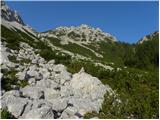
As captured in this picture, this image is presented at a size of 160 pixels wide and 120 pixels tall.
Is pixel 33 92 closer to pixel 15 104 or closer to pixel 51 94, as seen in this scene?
pixel 51 94

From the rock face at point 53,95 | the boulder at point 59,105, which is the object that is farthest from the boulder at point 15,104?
the boulder at point 59,105

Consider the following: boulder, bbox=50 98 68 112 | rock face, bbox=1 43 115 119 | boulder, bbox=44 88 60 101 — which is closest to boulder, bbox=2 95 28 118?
rock face, bbox=1 43 115 119

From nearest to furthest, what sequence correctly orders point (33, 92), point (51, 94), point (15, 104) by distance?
point (15, 104) < point (33, 92) < point (51, 94)

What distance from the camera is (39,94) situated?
619 inches

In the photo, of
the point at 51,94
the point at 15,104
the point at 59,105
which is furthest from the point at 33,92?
the point at 15,104

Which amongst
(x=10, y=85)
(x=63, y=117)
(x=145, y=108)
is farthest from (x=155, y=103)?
(x=10, y=85)

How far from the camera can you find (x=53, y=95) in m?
16.3

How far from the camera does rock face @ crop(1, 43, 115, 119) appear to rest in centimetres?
1331

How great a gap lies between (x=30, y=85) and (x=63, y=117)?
4.30 metres

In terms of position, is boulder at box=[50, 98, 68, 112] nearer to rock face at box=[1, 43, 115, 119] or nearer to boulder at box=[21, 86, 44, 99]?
rock face at box=[1, 43, 115, 119]

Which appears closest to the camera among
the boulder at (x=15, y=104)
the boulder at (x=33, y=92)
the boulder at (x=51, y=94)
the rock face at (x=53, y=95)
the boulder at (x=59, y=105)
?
the boulder at (x=15, y=104)

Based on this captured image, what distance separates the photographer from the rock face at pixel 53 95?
13.3 meters

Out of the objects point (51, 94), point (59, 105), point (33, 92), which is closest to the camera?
point (59, 105)

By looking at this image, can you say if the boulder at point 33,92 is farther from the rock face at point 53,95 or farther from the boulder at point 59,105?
the boulder at point 59,105
